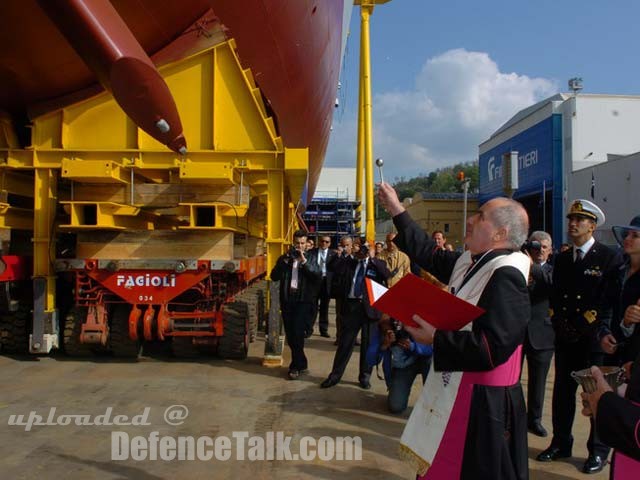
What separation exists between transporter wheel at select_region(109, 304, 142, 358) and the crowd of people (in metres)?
2.95

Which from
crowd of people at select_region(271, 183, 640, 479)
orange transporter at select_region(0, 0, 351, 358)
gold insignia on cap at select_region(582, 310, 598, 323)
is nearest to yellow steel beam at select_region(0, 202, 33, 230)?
orange transporter at select_region(0, 0, 351, 358)

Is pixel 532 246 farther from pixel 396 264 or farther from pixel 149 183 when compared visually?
pixel 149 183

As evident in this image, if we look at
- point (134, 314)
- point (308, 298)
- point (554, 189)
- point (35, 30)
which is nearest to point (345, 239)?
point (308, 298)

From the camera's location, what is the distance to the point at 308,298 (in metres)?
6.28

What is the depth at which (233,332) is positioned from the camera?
6.58m

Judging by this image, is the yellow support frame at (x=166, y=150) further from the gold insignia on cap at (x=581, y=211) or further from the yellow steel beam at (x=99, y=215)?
the gold insignia on cap at (x=581, y=211)

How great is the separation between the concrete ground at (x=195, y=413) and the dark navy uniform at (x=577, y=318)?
288mm

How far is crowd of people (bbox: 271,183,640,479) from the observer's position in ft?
6.55

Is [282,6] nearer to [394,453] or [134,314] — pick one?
[134,314]

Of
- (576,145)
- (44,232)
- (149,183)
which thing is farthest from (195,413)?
(576,145)

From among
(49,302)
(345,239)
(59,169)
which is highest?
(59,169)

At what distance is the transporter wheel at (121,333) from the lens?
654 cm

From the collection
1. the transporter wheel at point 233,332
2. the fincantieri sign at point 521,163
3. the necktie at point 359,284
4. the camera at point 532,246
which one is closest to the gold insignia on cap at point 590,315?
the camera at point 532,246

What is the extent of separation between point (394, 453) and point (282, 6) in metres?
4.65
